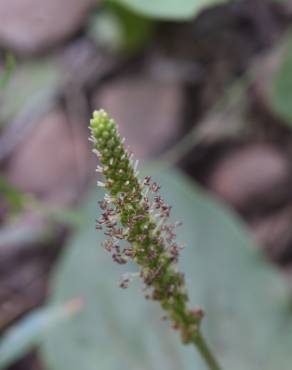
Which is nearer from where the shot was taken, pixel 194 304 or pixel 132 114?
pixel 194 304

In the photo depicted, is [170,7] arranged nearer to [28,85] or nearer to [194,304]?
[194,304]

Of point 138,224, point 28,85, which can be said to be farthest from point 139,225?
point 28,85

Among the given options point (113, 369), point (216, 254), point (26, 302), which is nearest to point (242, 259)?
point (216, 254)

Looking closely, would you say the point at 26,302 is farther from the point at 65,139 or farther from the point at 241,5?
the point at 241,5

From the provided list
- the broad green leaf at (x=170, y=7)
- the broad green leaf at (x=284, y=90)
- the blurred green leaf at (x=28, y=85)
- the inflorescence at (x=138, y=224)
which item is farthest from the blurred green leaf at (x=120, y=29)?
the inflorescence at (x=138, y=224)

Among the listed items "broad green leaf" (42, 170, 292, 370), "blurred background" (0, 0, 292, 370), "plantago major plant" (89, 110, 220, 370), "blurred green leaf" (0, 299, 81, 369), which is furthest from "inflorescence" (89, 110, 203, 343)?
"blurred background" (0, 0, 292, 370)

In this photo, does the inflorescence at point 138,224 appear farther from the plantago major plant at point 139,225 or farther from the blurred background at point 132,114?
the blurred background at point 132,114

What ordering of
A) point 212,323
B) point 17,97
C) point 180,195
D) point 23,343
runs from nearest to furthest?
point 23,343
point 212,323
point 180,195
point 17,97
